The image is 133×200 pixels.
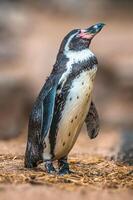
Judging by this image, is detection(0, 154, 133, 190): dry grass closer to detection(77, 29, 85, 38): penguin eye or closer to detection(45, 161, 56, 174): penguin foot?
detection(45, 161, 56, 174): penguin foot

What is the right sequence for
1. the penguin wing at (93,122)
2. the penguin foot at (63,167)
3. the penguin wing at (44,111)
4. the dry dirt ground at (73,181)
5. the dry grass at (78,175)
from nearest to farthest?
1. the dry dirt ground at (73,181)
2. the dry grass at (78,175)
3. the penguin wing at (44,111)
4. the penguin foot at (63,167)
5. the penguin wing at (93,122)

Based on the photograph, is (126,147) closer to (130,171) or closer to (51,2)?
(130,171)

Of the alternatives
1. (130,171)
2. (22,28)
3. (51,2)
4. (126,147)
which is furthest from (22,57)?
(130,171)

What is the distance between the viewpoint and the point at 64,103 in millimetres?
3971

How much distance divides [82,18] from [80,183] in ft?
25.8

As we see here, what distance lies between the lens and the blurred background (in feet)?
29.4

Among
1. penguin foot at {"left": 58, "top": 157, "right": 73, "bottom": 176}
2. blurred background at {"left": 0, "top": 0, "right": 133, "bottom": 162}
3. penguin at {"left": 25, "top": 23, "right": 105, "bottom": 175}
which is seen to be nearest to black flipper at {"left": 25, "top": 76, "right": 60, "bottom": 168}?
penguin at {"left": 25, "top": 23, "right": 105, "bottom": 175}

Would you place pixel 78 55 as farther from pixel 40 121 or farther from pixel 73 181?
pixel 73 181

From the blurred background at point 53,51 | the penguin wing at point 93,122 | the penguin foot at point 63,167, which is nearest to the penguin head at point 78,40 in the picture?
the penguin wing at point 93,122

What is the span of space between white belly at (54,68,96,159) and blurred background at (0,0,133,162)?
401 cm

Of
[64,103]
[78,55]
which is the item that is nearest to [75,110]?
[64,103]

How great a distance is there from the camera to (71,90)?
3.96m

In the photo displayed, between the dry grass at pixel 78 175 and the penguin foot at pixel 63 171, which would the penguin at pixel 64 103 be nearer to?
the penguin foot at pixel 63 171

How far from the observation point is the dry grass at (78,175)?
12.4 feet
